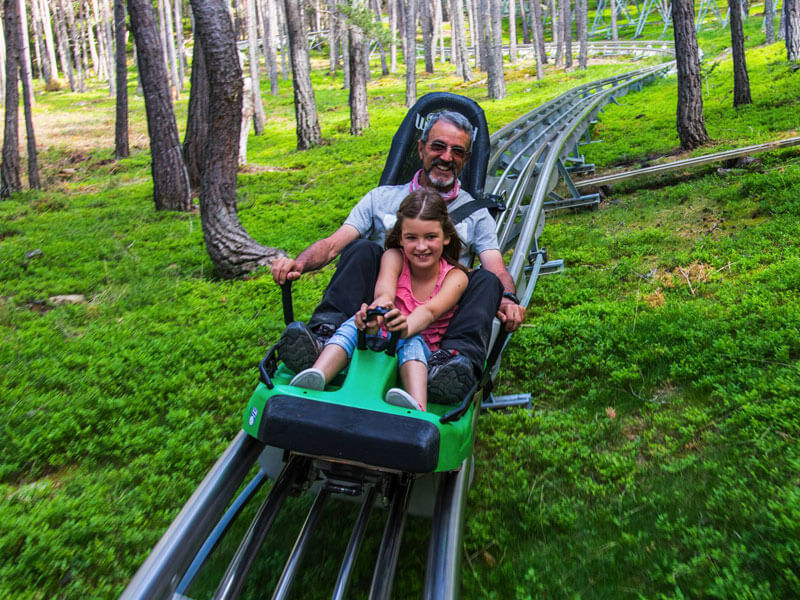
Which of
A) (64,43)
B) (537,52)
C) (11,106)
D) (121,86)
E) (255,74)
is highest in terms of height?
(64,43)

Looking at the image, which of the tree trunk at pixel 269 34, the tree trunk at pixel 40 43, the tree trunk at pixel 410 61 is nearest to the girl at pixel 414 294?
the tree trunk at pixel 410 61

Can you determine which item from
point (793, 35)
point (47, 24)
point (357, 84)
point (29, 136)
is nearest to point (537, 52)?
point (793, 35)

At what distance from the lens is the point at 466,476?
232cm

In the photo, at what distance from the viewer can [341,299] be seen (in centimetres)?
285

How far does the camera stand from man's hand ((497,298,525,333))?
269cm

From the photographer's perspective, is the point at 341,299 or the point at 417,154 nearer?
the point at 341,299

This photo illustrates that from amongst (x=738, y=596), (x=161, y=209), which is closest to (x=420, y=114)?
(x=738, y=596)

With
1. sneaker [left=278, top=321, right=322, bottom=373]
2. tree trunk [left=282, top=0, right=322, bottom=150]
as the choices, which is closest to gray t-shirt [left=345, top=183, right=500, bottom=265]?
sneaker [left=278, top=321, right=322, bottom=373]

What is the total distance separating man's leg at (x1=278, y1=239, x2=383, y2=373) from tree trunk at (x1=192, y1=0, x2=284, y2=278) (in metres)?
3.15

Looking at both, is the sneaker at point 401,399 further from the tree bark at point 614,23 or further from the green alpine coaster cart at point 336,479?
the tree bark at point 614,23

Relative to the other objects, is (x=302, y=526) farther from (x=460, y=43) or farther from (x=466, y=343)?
(x=460, y=43)

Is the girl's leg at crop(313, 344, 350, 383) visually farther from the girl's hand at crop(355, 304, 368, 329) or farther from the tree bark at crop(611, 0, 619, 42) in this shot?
the tree bark at crop(611, 0, 619, 42)

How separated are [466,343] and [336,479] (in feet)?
2.72

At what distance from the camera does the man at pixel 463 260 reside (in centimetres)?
245
